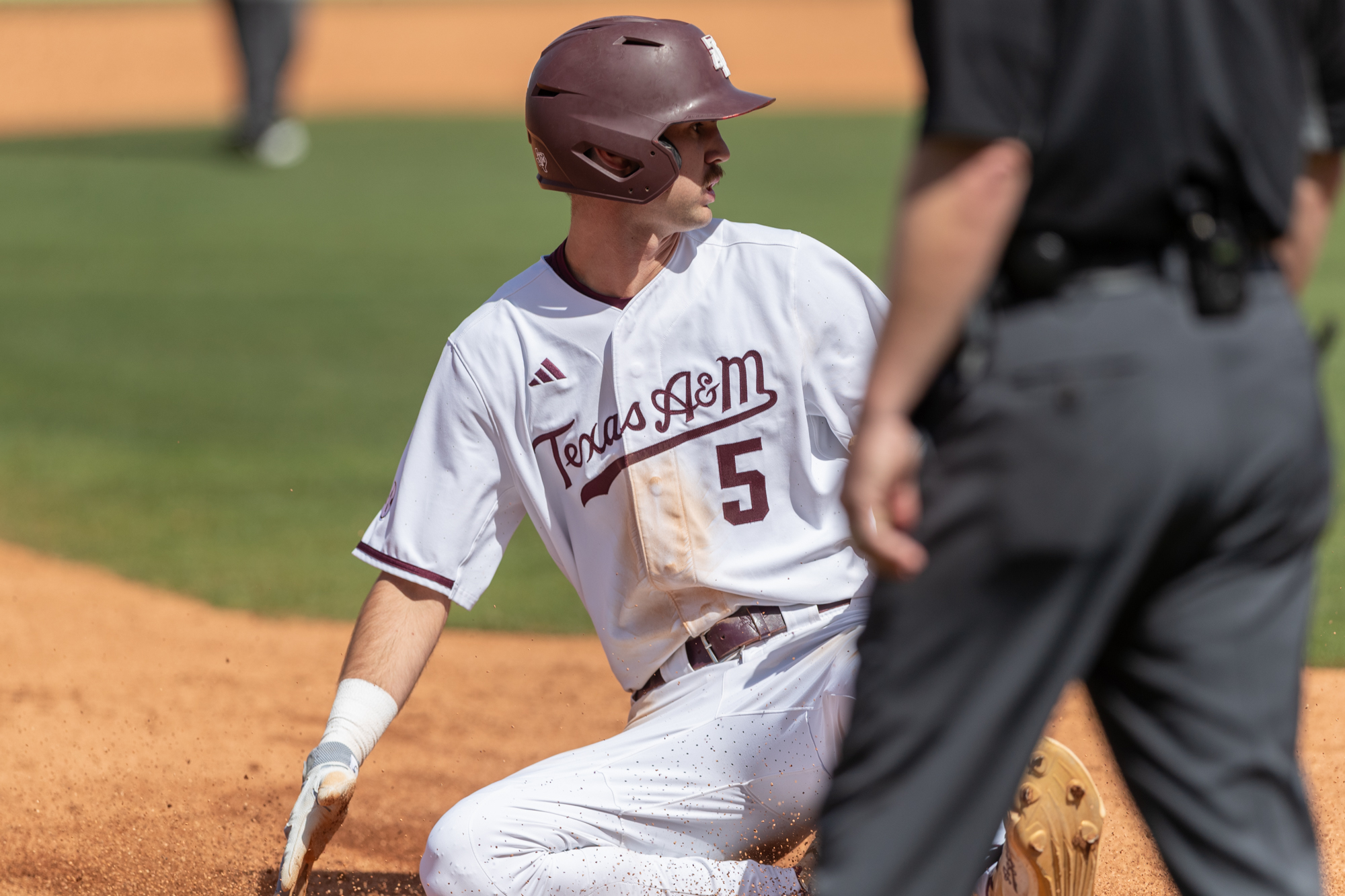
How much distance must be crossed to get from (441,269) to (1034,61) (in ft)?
39.4

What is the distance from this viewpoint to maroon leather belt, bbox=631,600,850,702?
3.02 meters

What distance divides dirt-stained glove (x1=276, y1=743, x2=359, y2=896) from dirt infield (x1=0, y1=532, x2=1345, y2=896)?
716 millimetres

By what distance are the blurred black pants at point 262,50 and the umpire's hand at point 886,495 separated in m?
17.7

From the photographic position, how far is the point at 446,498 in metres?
3.00

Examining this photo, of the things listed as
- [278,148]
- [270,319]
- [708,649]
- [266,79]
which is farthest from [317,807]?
[278,148]

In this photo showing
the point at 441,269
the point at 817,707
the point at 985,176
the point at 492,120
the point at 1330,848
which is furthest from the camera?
the point at 492,120

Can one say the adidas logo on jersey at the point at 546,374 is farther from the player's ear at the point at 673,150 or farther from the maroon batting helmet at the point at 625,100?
the player's ear at the point at 673,150

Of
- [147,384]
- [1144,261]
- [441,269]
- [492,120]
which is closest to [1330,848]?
[1144,261]

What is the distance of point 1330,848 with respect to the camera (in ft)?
11.0

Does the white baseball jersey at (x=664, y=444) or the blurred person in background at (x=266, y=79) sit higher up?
the white baseball jersey at (x=664, y=444)

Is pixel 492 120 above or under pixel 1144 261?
under

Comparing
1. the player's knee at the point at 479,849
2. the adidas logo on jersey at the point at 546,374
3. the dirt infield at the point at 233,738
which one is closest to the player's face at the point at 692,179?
the adidas logo on jersey at the point at 546,374

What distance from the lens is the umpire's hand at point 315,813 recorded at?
266 cm

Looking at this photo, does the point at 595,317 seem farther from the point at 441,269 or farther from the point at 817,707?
the point at 441,269
